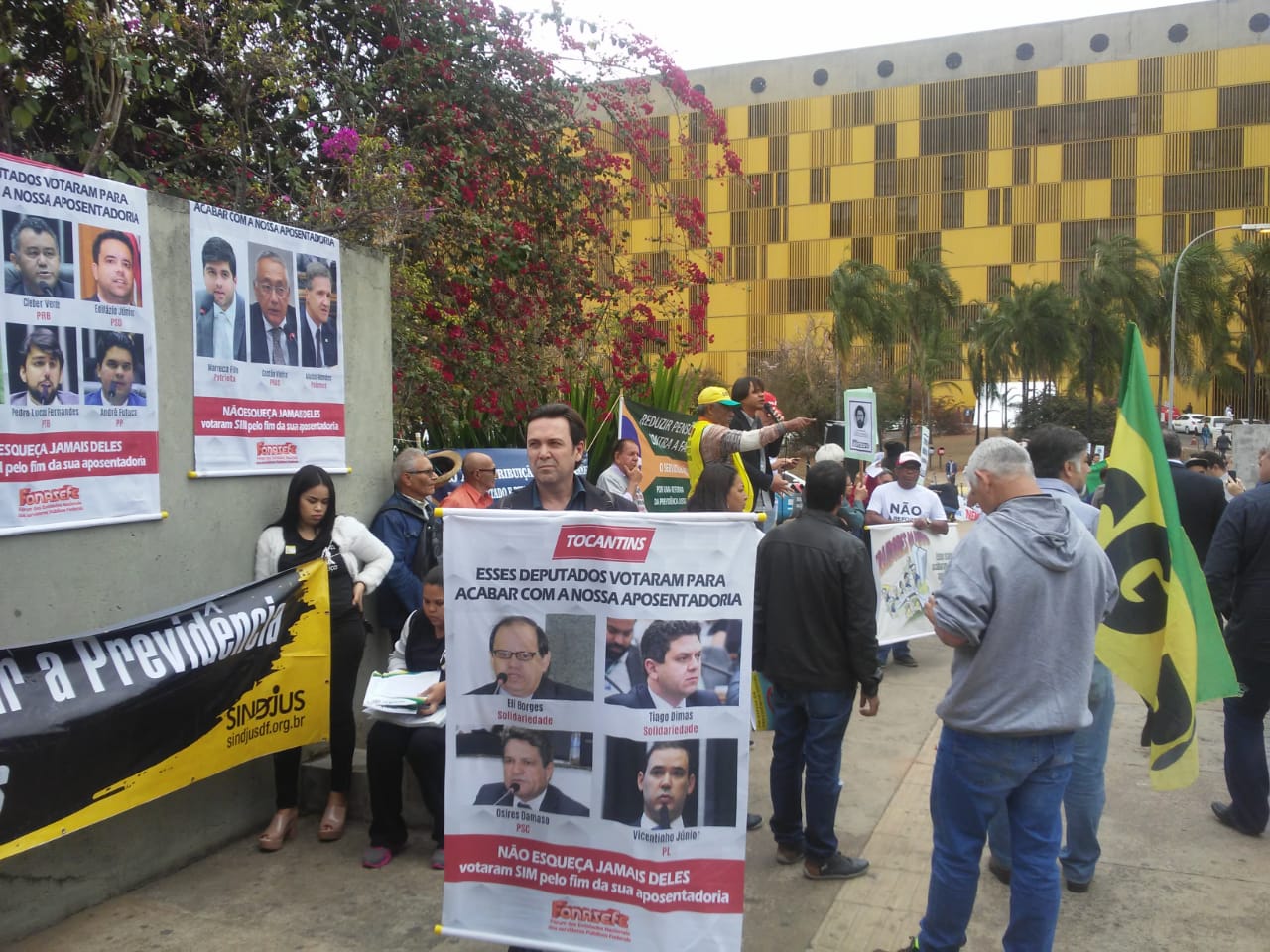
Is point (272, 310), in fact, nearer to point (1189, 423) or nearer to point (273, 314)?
point (273, 314)

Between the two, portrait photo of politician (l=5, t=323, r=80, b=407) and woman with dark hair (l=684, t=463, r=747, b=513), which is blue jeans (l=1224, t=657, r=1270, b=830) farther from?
portrait photo of politician (l=5, t=323, r=80, b=407)

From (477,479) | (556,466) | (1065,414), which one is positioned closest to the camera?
(556,466)

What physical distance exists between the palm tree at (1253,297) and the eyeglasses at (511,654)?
37.0 m

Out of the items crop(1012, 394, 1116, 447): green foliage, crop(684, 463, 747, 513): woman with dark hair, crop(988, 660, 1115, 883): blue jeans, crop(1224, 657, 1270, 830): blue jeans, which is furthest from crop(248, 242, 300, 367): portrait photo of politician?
crop(1012, 394, 1116, 447): green foliage

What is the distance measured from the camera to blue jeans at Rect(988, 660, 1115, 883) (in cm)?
442

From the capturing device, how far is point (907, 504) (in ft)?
28.7

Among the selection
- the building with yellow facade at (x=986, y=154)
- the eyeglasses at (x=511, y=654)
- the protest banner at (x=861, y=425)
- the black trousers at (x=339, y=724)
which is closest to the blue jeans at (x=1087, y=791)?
the eyeglasses at (x=511, y=654)

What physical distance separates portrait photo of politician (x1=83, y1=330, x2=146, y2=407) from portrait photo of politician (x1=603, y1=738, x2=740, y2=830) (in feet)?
8.41

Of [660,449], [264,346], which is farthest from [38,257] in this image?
[660,449]

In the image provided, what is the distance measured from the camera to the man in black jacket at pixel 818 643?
14.8 feet

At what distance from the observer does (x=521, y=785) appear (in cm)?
328

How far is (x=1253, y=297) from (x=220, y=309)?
3774 centimetres

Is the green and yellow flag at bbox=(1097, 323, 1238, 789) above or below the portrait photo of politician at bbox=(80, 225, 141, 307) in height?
below

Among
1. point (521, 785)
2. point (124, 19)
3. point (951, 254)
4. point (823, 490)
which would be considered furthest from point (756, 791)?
point (951, 254)
